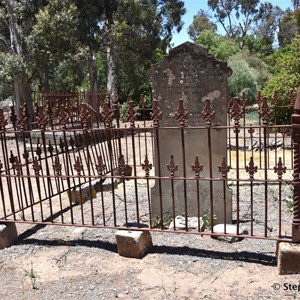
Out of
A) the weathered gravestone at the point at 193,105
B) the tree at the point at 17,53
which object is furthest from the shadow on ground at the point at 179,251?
the tree at the point at 17,53

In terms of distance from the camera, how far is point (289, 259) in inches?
133

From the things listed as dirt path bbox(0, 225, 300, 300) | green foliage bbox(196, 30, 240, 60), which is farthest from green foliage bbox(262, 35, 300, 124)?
green foliage bbox(196, 30, 240, 60)

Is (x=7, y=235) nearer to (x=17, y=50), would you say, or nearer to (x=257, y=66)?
(x=17, y=50)

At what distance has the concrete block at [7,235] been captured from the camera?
4348mm

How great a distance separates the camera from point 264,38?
50.1 metres

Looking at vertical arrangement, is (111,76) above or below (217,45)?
below

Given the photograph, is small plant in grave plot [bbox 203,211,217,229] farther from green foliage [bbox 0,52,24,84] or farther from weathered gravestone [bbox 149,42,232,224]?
green foliage [bbox 0,52,24,84]

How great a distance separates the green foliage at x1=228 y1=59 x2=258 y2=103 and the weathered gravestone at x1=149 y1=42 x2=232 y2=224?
19845 mm

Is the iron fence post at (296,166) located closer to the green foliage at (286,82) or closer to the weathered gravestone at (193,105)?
the weathered gravestone at (193,105)

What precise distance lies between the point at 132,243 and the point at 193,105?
1.94 metres

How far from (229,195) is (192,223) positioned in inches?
27.6

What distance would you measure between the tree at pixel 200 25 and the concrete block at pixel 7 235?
48.0 m

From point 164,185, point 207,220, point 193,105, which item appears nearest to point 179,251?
point 207,220

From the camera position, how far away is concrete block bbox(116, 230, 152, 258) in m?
3.90
